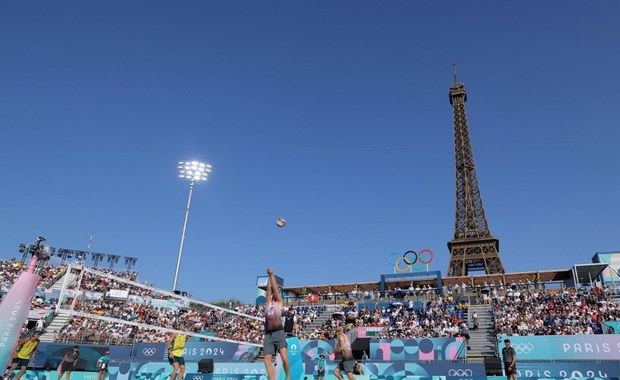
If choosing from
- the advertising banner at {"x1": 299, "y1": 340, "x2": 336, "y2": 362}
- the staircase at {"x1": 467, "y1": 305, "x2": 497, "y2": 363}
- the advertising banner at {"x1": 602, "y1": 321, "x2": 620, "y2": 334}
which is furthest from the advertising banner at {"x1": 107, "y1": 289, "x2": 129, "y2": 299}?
the advertising banner at {"x1": 602, "y1": 321, "x2": 620, "y2": 334}

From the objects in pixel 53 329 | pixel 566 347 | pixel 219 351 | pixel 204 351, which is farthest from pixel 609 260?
pixel 53 329

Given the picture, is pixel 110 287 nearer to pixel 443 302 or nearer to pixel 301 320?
pixel 301 320

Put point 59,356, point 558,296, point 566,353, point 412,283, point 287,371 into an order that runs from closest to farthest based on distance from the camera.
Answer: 1. point 287,371
2. point 566,353
3. point 59,356
4. point 558,296
5. point 412,283

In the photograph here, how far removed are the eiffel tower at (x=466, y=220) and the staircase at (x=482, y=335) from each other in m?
30.7

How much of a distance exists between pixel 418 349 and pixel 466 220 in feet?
162

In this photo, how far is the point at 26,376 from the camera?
15.5 metres

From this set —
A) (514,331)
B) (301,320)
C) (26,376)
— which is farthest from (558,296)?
(26,376)

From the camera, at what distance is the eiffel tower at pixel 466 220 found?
6009 centimetres

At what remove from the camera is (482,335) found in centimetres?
2600

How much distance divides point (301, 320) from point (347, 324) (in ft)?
14.4

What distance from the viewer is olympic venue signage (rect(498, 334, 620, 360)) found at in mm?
20078

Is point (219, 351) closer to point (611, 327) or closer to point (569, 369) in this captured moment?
point (569, 369)

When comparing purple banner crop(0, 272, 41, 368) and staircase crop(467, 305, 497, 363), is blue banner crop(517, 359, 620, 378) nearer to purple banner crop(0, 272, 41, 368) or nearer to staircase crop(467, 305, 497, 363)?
staircase crop(467, 305, 497, 363)

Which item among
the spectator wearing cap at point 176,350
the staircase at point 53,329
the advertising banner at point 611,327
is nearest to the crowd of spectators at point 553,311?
the advertising banner at point 611,327
